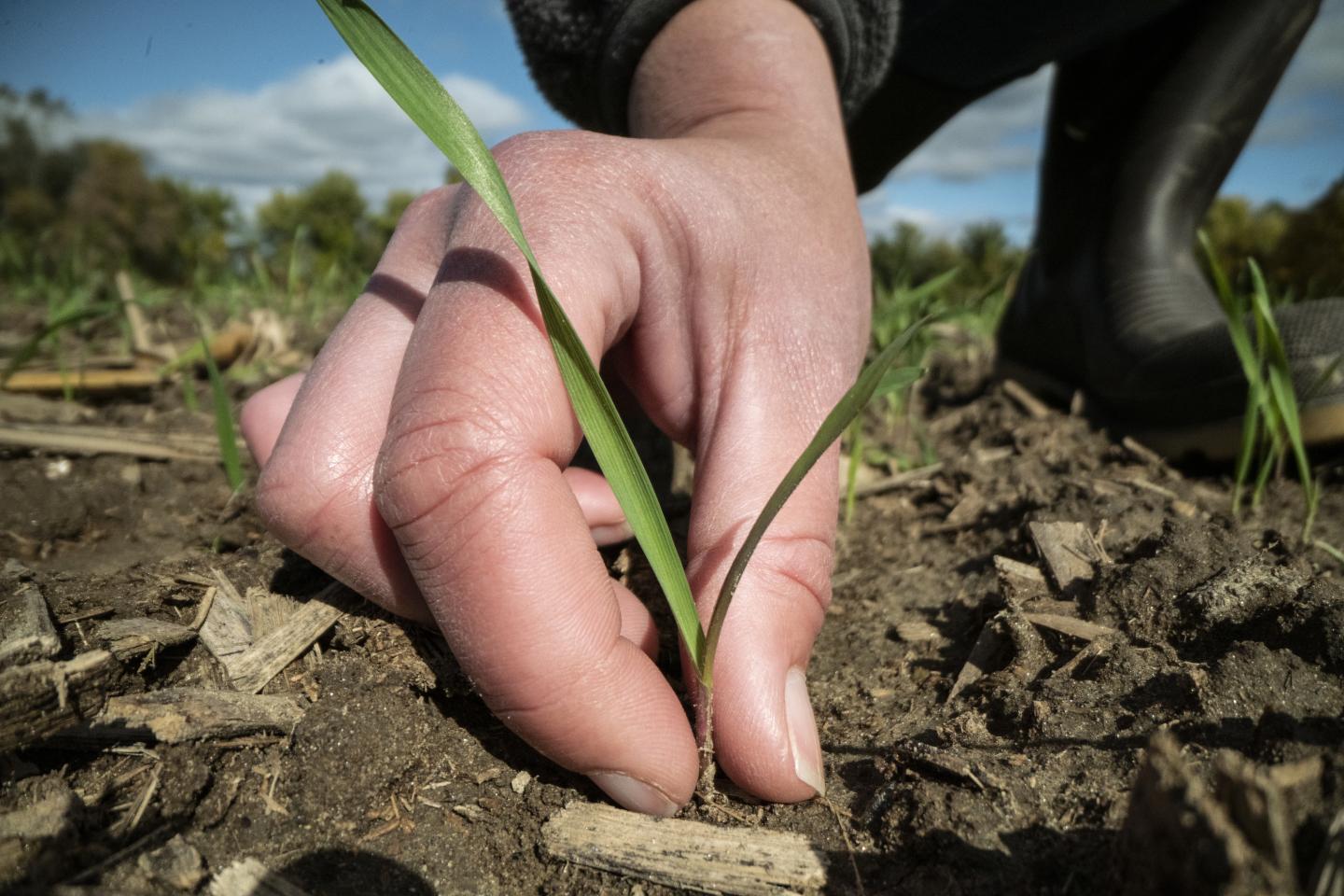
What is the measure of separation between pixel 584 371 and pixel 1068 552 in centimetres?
86

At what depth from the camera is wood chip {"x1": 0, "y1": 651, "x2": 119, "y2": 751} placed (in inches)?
31.3

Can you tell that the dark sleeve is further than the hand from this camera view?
Yes

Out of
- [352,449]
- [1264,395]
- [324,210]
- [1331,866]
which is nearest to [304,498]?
[352,449]

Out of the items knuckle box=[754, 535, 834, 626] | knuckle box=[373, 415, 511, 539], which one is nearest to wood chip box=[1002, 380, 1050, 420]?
knuckle box=[754, 535, 834, 626]

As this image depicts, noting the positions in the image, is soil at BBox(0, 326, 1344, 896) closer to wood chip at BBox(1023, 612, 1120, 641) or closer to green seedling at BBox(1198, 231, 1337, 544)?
wood chip at BBox(1023, 612, 1120, 641)

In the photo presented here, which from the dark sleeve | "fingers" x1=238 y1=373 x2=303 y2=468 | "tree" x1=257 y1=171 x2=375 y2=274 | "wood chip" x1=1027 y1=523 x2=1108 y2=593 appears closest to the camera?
"wood chip" x1=1027 y1=523 x2=1108 y2=593

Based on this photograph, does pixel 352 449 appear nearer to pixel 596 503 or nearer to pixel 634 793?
pixel 596 503

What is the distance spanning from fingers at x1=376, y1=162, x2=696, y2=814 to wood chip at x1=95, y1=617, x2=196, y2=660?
38cm

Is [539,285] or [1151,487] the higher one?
[539,285]

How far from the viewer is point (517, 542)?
0.84 metres

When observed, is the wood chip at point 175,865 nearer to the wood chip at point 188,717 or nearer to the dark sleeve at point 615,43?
the wood chip at point 188,717

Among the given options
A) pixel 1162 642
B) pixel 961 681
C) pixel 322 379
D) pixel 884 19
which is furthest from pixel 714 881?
pixel 884 19

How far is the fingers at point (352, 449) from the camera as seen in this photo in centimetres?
100

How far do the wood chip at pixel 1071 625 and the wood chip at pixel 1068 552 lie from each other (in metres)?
0.11
